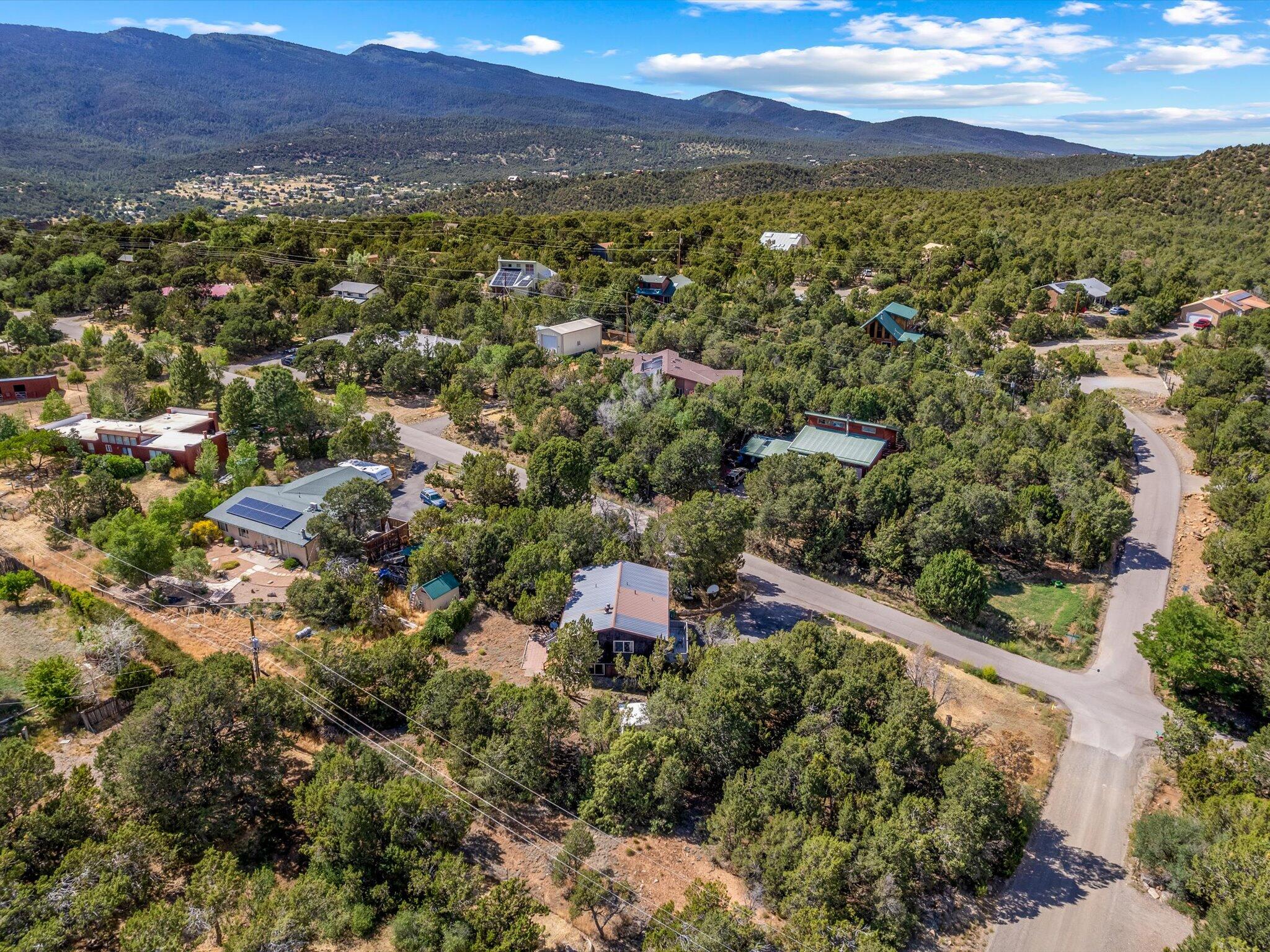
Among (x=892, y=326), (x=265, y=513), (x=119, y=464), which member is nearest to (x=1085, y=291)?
(x=892, y=326)

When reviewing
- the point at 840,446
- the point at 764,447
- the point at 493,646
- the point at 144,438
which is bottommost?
the point at 493,646

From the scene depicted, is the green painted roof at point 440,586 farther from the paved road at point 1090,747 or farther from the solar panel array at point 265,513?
the paved road at point 1090,747

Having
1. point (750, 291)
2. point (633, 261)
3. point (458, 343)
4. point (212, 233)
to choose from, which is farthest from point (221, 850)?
point (212, 233)

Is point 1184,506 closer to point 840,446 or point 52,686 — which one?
point 840,446

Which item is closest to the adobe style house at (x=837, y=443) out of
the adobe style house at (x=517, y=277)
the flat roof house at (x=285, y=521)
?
the flat roof house at (x=285, y=521)

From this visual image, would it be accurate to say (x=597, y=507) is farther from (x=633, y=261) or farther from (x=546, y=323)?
(x=633, y=261)
